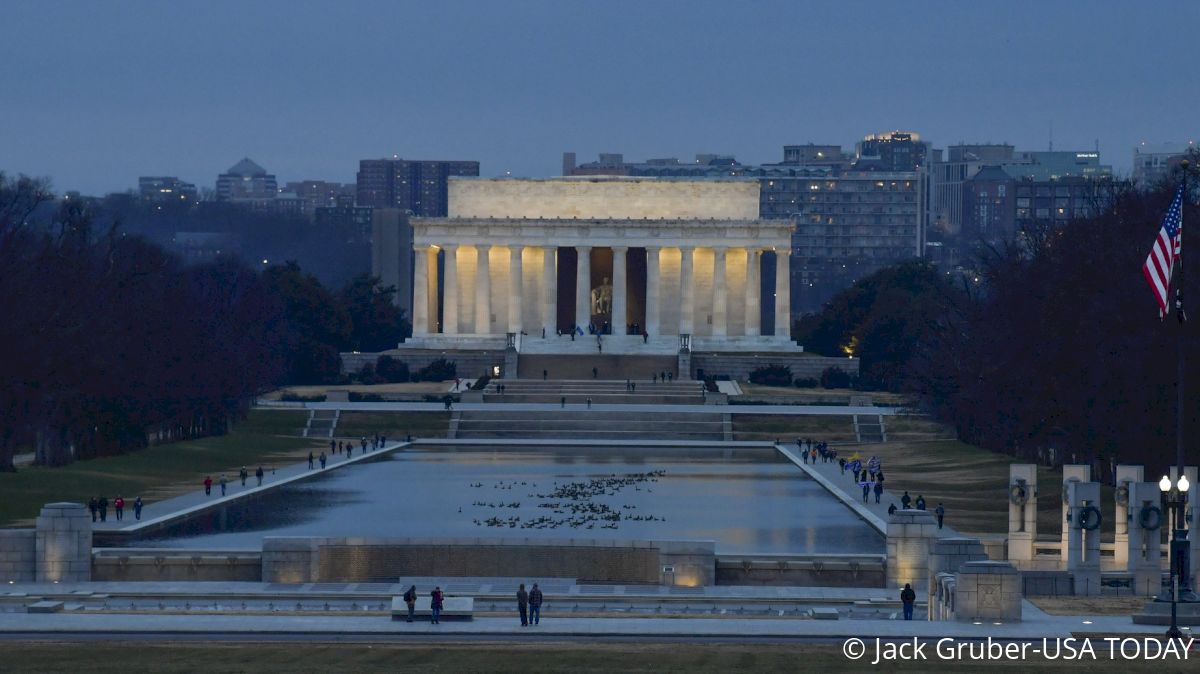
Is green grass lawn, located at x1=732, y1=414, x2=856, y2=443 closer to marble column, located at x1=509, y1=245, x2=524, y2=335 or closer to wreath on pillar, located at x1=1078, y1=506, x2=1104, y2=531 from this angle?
marble column, located at x1=509, y1=245, x2=524, y2=335

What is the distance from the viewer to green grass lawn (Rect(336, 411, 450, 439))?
374 ft

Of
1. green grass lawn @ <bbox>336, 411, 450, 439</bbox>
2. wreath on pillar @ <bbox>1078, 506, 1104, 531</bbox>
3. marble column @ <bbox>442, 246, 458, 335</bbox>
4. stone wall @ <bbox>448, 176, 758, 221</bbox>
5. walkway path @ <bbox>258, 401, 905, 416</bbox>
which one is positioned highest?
stone wall @ <bbox>448, 176, 758, 221</bbox>

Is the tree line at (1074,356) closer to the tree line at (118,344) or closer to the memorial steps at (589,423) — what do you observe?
the memorial steps at (589,423)

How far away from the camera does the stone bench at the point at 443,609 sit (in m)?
49.4

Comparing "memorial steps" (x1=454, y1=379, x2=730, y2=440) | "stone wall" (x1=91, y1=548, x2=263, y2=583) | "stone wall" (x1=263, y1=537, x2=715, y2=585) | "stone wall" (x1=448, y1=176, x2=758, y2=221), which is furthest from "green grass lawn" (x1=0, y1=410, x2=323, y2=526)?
"stone wall" (x1=448, y1=176, x2=758, y2=221)

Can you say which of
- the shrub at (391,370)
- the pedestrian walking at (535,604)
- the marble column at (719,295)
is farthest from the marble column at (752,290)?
the pedestrian walking at (535,604)

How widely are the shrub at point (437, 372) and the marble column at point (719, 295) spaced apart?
67.8 feet

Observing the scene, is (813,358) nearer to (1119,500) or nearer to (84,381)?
(84,381)

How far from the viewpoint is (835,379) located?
5418 inches

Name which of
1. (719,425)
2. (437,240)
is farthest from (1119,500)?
(437,240)

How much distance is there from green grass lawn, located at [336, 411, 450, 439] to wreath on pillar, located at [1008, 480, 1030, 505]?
54195mm

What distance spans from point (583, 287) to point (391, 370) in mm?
18659

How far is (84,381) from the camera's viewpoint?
290 feet

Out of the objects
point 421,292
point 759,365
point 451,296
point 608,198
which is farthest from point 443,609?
point 608,198
